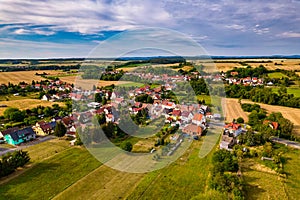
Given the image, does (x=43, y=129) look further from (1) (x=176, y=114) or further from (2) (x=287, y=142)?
(2) (x=287, y=142)

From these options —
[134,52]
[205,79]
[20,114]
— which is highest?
[134,52]

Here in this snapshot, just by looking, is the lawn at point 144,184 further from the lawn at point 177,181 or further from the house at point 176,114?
the house at point 176,114

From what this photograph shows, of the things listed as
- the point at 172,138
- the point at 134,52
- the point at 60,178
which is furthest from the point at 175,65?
the point at 60,178

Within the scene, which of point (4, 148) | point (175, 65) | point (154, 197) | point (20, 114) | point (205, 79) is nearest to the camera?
point (154, 197)

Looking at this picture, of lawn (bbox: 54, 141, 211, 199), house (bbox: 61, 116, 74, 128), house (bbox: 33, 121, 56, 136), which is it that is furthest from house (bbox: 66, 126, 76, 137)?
lawn (bbox: 54, 141, 211, 199)

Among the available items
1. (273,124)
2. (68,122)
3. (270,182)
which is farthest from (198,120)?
(68,122)

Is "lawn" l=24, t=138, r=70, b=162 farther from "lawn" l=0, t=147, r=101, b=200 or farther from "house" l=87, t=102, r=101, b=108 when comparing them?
"house" l=87, t=102, r=101, b=108

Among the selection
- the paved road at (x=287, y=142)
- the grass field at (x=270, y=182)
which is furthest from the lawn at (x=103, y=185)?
the paved road at (x=287, y=142)

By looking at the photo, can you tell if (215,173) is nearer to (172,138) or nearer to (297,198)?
(297,198)
